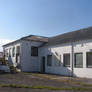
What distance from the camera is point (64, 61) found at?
18656mm

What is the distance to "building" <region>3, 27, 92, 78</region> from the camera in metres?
15.9

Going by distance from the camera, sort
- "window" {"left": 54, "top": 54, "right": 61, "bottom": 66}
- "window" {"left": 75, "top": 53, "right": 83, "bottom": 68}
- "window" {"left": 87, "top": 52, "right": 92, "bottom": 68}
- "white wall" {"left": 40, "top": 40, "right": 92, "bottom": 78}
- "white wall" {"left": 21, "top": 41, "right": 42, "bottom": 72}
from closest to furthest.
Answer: "window" {"left": 87, "top": 52, "right": 92, "bottom": 68} < "white wall" {"left": 40, "top": 40, "right": 92, "bottom": 78} < "window" {"left": 75, "top": 53, "right": 83, "bottom": 68} < "window" {"left": 54, "top": 54, "right": 61, "bottom": 66} < "white wall" {"left": 21, "top": 41, "right": 42, "bottom": 72}

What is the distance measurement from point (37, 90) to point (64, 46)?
10879mm

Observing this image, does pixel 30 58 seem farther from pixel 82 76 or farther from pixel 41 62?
pixel 82 76

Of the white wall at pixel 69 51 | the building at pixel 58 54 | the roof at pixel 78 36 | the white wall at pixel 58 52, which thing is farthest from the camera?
the white wall at pixel 58 52

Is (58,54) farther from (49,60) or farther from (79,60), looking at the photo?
(79,60)

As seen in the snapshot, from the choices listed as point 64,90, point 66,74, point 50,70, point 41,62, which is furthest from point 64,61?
point 64,90

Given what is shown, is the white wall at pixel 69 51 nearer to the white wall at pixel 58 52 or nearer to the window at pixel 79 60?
the white wall at pixel 58 52

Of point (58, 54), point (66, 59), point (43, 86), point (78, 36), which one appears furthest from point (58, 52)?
point (43, 86)

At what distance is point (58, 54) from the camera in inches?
774

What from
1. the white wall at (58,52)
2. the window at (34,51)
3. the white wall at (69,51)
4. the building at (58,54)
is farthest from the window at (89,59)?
the window at (34,51)

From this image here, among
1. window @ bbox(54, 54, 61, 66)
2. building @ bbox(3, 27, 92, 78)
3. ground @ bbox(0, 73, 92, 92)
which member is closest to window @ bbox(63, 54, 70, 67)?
building @ bbox(3, 27, 92, 78)

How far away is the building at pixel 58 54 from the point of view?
15898 millimetres

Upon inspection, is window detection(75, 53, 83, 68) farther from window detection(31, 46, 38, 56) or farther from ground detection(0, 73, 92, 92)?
window detection(31, 46, 38, 56)
